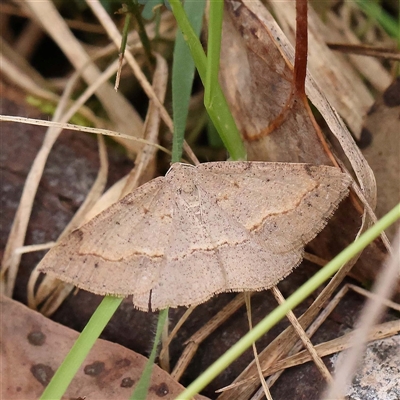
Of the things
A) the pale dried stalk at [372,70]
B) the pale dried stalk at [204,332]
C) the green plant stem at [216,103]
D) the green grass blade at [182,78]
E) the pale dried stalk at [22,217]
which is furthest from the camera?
the pale dried stalk at [372,70]

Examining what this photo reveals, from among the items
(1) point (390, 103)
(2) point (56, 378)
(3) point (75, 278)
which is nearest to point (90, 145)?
(3) point (75, 278)

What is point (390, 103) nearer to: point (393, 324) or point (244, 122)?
point (244, 122)

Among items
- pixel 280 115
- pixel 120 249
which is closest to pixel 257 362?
pixel 120 249

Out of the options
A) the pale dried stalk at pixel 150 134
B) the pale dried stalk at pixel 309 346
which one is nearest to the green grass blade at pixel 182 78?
the pale dried stalk at pixel 150 134

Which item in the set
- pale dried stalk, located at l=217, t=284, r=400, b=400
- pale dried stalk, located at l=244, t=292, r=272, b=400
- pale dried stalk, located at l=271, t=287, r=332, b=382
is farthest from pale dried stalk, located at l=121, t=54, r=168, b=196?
pale dried stalk, located at l=217, t=284, r=400, b=400

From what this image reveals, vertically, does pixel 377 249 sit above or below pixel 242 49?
below

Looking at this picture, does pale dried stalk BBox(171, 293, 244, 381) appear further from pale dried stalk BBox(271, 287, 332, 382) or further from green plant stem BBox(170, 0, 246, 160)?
green plant stem BBox(170, 0, 246, 160)

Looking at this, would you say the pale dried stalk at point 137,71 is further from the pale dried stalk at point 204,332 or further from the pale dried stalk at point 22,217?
the pale dried stalk at point 204,332
